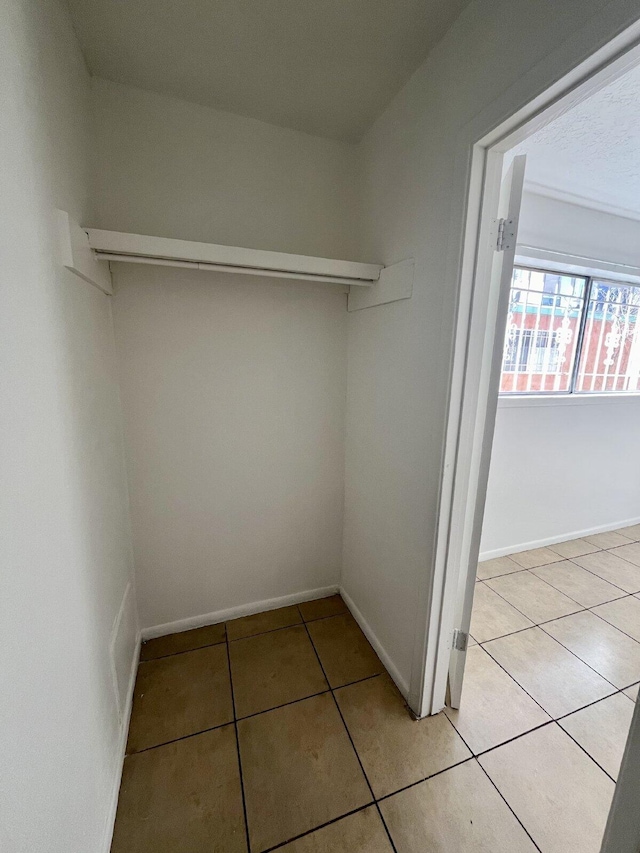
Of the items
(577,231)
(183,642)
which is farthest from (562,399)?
(183,642)

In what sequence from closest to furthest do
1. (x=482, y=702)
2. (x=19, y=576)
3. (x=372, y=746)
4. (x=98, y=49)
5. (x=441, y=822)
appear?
(x=19, y=576) < (x=441, y=822) < (x=98, y=49) < (x=372, y=746) < (x=482, y=702)

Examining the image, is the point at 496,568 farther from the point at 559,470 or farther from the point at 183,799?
the point at 183,799

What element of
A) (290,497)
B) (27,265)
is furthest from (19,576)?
(290,497)

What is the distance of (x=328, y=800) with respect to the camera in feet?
3.79

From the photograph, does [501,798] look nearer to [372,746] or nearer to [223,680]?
[372,746]

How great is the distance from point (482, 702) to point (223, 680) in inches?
45.7

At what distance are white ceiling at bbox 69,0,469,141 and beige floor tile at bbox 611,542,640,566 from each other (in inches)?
132

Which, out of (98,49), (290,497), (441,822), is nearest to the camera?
(441,822)

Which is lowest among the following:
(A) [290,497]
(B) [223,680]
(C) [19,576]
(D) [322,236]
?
(B) [223,680]

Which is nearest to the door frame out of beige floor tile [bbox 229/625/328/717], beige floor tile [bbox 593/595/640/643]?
beige floor tile [bbox 229/625/328/717]

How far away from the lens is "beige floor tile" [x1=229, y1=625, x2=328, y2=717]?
1500mm

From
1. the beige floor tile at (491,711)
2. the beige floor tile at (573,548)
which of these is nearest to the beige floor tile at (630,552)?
the beige floor tile at (573,548)

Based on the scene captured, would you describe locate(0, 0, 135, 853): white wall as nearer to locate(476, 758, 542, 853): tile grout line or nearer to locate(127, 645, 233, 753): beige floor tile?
locate(127, 645, 233, 753): beige floor tile

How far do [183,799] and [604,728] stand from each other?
5.42 feet
